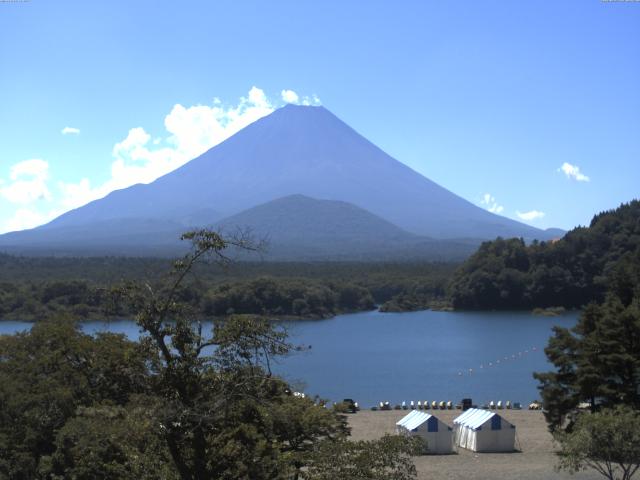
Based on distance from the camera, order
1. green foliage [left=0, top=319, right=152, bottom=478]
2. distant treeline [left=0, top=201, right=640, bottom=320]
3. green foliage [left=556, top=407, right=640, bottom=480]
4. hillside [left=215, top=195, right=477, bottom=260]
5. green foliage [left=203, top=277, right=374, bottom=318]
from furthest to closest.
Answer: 1. hillside [left=215, top=195, right=477, bottom=260]
2. distant treeline [left=0, top=201, right=640, bottom=320]
3. green foliage [left=203, top=277, right=374, bottom=318]
4. green foliage [left=556, top=407, right=640, bottom=480]
5. green foliage [left=0, top=319, right=152, bottom=478]

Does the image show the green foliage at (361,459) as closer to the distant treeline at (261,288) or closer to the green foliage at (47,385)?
the green foliage at (47,385)

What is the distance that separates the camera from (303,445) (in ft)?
32.1

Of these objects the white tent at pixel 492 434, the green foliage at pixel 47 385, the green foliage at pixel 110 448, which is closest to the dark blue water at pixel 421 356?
the white tent at pixel 492 434

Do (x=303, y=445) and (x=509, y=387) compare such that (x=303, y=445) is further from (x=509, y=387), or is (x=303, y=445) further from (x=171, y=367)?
(x=509, y=387)

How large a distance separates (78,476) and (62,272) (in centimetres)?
5379

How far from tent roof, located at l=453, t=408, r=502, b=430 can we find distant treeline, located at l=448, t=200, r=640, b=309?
106ft

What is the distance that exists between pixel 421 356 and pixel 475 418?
51.4 ft

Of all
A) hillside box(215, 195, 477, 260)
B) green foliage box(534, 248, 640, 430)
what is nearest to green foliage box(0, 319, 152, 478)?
green foliage box(534, 248, 640, 430)

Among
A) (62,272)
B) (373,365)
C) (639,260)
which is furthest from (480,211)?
(373,365)

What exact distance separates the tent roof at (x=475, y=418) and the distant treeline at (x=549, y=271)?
106 ft

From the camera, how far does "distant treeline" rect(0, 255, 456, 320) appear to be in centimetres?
4284

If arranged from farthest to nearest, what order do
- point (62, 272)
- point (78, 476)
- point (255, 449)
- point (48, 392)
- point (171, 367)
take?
point (62, 272) < point (48, 392) < point (78, 476) < point (255, 449) < point (171, 367)

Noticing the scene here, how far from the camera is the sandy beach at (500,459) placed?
40.3 feet

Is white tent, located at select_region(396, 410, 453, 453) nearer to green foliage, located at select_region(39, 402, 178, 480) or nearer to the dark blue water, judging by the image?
the dark blue water
